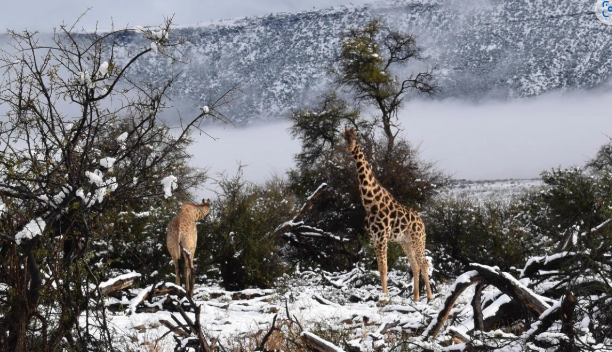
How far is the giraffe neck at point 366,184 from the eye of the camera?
36.2 ft

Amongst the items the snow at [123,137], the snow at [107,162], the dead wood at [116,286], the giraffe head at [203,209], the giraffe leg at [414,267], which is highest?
the giraffe head at [203,209]

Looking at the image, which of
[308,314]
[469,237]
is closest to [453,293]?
[308,314]

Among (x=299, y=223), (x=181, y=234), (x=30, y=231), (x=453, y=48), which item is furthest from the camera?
(x=453, y=48)

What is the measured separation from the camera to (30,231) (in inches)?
166

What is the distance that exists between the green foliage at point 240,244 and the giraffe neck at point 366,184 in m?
3.16

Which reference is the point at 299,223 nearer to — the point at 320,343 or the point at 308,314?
the point at 308,314

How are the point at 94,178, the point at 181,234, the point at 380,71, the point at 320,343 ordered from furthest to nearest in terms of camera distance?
the point at 380,71 → the point at 181,234 → the point at 94,178 → the point at 320,343

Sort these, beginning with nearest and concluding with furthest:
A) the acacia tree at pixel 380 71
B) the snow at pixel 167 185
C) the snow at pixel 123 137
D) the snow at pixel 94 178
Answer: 1. the snow at pixel 94 178
2. the snow at pixel 167 185
3. the snow at pixel 123 137
4. the acacia tree at pixel 380 71

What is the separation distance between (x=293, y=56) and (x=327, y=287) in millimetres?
51560

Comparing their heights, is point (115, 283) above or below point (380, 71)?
below

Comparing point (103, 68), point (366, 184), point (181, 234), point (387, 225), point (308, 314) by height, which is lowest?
point (308, 314)

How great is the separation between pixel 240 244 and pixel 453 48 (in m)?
50.6

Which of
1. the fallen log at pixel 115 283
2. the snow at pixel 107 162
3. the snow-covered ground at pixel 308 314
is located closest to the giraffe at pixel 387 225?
the snow-covered ground at pixel 308 314

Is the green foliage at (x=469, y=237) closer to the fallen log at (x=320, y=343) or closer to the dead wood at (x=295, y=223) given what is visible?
the dead wood at (x=295, y=223)
